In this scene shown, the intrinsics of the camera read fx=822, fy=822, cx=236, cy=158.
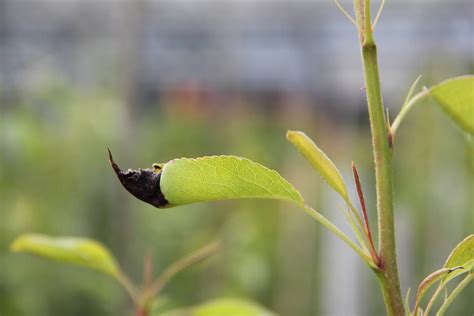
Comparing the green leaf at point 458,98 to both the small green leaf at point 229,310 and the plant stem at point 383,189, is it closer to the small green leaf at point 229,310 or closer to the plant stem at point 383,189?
the plant stem at point 383,189

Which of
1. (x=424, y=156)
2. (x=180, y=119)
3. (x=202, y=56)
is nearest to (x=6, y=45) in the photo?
(x=202, y=56)

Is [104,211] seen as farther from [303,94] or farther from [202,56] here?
[202,56]

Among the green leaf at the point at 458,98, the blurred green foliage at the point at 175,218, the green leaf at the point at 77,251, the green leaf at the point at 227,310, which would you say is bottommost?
the blurred green foliage at the point at 175,218

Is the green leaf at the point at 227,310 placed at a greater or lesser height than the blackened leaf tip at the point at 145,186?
lesser

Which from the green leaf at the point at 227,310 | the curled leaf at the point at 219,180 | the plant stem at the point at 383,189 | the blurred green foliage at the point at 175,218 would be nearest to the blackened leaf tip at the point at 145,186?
the curled leaf at the point at 219,180

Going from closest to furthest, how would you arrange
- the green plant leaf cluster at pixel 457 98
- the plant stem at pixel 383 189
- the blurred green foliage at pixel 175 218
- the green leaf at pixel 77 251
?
the plant stem at pixel 383 189 < the green plant leaf cluster at pixel 457 98 < the green leaf at pixel 77 251 < the blurred green foliage at pixel 175 218

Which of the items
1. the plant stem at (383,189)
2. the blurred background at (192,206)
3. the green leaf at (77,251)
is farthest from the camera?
the blurred background at (192,206)

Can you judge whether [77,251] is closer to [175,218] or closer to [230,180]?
[230,180]
